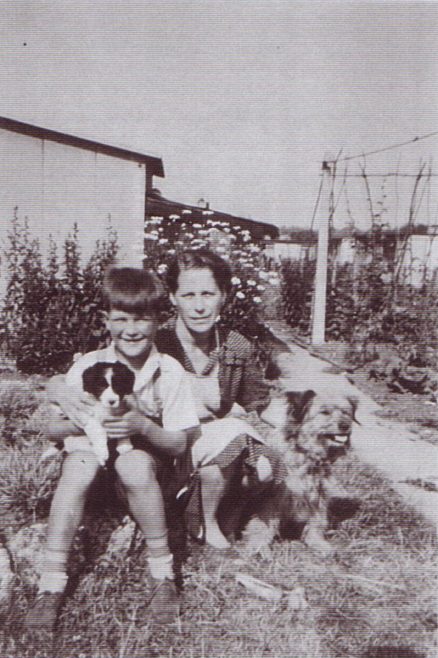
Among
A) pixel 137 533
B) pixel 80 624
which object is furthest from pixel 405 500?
pixel 80 624

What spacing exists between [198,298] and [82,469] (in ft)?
1.79

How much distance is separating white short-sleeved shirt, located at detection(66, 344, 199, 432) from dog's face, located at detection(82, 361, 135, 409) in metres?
0.12

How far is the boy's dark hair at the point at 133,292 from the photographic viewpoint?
4.66 ft

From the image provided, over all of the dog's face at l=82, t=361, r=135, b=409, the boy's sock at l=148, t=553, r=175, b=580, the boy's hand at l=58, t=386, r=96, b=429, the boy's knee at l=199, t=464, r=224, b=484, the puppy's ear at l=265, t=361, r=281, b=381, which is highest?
the dog's face at l=82, t=361, r=135, b=409

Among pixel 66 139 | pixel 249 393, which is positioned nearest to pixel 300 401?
pixel 249 393

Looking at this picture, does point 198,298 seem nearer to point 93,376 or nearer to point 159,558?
point 93,376

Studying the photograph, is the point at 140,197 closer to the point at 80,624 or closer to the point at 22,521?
the point at 22,521

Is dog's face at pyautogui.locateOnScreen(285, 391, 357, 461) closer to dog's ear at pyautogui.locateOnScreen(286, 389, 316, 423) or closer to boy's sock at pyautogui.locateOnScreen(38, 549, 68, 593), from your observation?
dog's ear at pyautogui.locateOnScreen(286, 389, 316, 423)

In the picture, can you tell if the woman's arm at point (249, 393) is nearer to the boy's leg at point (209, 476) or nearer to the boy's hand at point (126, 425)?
the boy's leg at point (209, 476)

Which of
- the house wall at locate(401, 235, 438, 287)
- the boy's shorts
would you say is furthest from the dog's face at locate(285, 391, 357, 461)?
the house wall at locate(401, 235, 438, 287)

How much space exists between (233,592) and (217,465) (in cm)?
30

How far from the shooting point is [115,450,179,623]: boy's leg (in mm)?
1325

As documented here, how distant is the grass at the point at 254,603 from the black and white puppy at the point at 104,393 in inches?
12.8

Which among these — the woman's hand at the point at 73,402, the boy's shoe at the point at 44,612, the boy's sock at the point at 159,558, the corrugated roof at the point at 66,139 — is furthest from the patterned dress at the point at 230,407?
the corrugated roof at the point at 66,139
